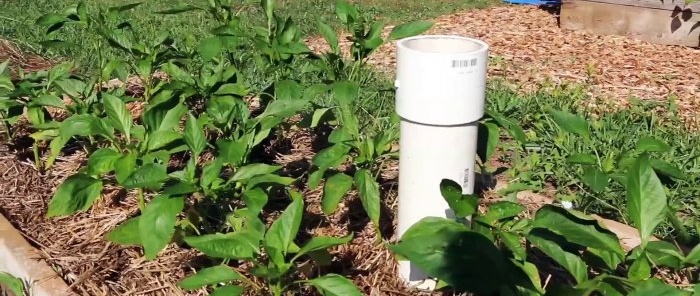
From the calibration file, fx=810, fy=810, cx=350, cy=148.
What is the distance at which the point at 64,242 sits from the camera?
2812 millimetres

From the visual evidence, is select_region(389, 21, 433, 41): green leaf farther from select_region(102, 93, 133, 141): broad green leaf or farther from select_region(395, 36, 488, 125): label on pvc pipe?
select_region(102, 93, 133, 141): broad green leaf

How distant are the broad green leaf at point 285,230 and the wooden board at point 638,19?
5.13m

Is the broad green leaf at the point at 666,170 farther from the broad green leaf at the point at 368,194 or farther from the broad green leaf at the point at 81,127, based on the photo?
the broad green leaf at the point at 81,127

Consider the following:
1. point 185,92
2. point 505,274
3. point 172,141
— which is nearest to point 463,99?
point 505,274

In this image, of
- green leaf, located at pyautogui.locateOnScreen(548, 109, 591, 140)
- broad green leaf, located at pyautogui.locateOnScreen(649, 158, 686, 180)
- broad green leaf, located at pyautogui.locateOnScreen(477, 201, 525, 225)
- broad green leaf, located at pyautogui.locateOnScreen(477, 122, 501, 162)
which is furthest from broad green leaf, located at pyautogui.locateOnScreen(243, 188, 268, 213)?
broad green leaf, located at pyautogui.locateOnScreen(649, 158, 686, 180)

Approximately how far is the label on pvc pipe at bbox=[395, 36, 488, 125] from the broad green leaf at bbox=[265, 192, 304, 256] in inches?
15.0

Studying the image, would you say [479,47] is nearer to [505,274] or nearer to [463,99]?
[463,99]

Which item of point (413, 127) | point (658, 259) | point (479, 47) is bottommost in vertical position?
point (658, 259)

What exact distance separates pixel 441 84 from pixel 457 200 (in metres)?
0.30

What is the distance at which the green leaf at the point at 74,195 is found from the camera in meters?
2.26

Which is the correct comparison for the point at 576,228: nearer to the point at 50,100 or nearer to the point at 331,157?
the point at 331,157

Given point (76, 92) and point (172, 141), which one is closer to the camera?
point (172, 141)

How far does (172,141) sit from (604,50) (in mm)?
4638

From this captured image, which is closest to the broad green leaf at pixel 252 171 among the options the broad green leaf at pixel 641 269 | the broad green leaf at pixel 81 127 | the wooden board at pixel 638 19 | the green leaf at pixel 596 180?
the broad green leaf at pixel 81 127
